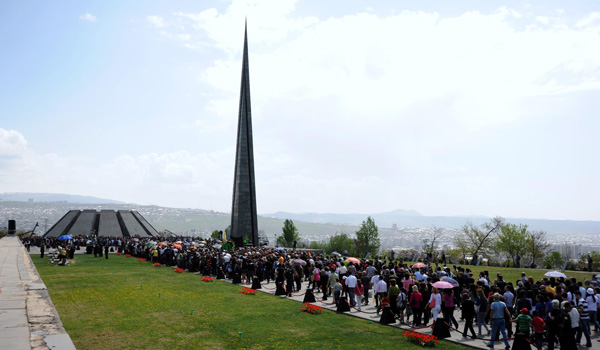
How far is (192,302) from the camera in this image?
19594mm

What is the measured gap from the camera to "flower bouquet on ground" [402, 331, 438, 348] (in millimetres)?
13023

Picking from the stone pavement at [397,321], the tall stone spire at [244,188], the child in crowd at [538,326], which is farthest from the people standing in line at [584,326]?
the tall stone spire at [244,188]

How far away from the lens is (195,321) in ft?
51.6

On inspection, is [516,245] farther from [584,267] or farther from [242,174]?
[242,174]

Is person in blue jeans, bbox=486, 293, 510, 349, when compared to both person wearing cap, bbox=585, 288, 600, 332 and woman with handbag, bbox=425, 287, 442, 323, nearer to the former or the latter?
woman with handbag, bbox=425, 287, 442, 323

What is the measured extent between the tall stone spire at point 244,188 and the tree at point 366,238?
66.2ft

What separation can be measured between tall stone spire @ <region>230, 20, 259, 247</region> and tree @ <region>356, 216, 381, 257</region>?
66.2 feet

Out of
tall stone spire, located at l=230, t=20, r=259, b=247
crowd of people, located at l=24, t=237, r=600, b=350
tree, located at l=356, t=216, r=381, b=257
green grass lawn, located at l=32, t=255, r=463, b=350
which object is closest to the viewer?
crowd of people, located at l=24, t=237, r=600, b=350

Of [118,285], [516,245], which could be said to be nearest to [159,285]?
[118,285]

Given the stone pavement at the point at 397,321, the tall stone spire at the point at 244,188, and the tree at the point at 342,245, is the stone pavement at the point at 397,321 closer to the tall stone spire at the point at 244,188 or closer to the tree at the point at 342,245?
the tall stone spire at the point at 244,188

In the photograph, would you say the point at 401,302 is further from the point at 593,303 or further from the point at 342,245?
the point at 342,245

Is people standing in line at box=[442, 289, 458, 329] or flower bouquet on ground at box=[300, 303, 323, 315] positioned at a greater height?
people standing in line at box=[442, 289, 458, 329]

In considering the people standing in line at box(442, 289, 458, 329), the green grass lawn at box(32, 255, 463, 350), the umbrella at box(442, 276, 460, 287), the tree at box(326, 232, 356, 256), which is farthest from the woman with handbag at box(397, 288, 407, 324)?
the tree at box(326, 232, 356, 256)

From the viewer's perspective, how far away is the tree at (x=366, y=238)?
7281 centimetres
